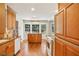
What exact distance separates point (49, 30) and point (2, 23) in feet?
26.5

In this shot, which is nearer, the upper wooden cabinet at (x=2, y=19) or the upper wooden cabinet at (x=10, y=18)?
the upper wooden cabinet at (x=2, y=19)

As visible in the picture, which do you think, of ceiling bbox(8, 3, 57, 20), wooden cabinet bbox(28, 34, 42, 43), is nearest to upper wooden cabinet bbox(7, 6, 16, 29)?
ceiling bbox(8, 3, 57, 20)

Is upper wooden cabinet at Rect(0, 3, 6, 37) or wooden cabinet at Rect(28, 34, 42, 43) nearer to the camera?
upper wooden cabinet at Rect(0, 3, 6, 37)

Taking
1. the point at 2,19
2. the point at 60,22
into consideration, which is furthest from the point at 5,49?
the point at 60,22

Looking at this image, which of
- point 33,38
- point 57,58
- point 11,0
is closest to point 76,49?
point 57,58

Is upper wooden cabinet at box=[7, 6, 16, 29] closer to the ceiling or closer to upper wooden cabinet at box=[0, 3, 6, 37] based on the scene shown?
the ceiling

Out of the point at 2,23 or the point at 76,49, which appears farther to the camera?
the point at 2,23

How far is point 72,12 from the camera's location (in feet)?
4.06

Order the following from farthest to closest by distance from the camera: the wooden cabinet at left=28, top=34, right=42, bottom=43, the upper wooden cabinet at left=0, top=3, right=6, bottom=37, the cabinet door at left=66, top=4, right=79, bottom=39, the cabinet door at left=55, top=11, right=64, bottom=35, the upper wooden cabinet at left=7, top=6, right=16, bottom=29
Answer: the wooden cabinet at left=28, top=34, right=42, bottom=43, the upper wooden cabinet at left=7, top=6, right=16, bottom=29, the upper wooden cabinet at left=0, top=3, right=6, bottom=37, the cabinet door at left=55, top=11, right=64, bottom=35, the cabinet door at left=66, top=4, right=79, bottom=39

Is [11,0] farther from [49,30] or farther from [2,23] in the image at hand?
[49,30]

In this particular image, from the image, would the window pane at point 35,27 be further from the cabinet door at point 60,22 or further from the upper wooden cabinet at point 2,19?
the cabinet door at point 60,22

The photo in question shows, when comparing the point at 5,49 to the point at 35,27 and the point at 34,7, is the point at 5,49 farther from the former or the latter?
the point at 35,27

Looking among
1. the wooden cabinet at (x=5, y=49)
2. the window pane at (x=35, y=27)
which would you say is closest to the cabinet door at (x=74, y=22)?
the wooden cabinet at (x=5, y=49)

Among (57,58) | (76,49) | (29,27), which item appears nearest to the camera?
(57,58)
